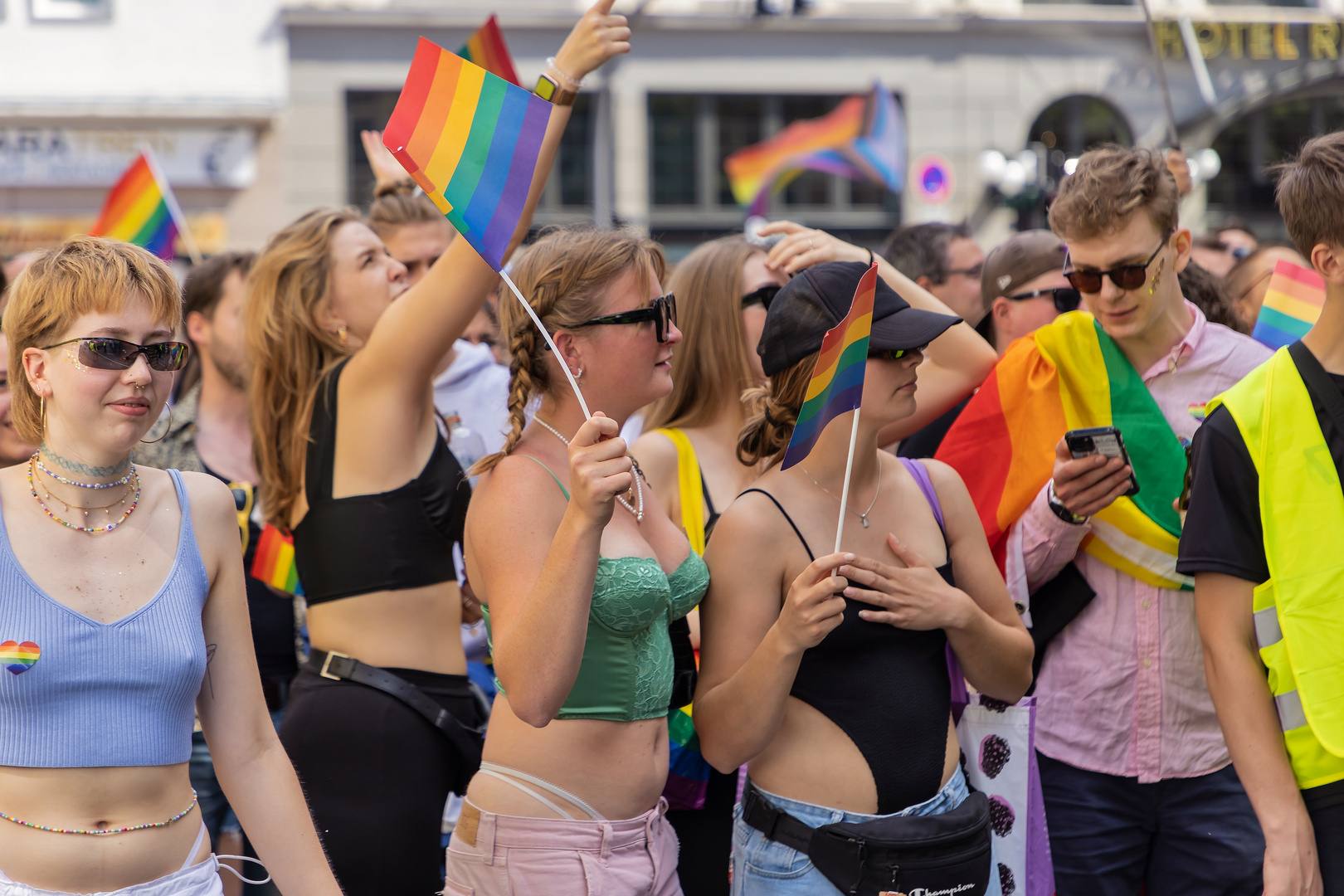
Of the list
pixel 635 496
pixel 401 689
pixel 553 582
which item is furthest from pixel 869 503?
pixel 401 689

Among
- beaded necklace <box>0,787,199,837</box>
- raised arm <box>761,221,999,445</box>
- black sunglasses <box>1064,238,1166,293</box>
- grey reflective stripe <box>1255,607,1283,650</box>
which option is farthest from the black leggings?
black sunglasses <box>1064,238,1166,293</box>

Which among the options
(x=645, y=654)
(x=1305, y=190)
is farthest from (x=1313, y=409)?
(x=645, y=654)

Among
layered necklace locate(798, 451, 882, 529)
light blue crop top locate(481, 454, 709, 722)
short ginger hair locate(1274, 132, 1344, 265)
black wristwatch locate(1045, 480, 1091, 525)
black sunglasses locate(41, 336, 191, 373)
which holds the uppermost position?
short ginger hair locate(1274, 132, 1344, 265)

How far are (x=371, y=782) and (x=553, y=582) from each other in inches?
40.2

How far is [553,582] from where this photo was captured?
2061 mm

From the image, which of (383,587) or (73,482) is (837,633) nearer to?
(383,587)

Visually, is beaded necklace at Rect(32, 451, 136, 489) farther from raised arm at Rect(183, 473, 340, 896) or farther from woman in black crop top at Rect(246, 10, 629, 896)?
woman in black crop top at Rect(246, 10, 629, 896)

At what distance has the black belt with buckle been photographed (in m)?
2.84

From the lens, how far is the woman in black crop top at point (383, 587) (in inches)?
109

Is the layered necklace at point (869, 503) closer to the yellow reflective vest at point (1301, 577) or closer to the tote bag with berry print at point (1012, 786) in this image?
the tote bag with berry print at point (1012, 786)

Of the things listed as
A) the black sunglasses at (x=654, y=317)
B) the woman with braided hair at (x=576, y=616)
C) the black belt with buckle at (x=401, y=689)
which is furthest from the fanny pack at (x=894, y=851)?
the black sunglasses at (x=654, y=317)

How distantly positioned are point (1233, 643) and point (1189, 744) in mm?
612

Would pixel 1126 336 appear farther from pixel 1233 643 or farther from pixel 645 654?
pixel 645 654

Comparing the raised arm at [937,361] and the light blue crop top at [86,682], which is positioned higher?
the raised arm at [937,361]
